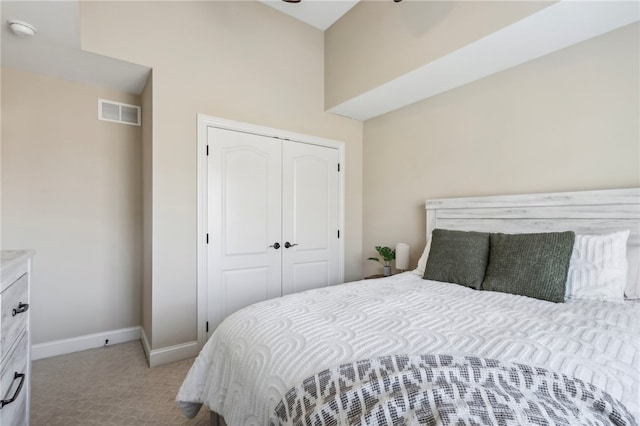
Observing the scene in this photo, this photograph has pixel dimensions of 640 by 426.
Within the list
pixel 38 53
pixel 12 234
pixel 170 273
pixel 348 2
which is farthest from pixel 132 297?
pixel 348 2

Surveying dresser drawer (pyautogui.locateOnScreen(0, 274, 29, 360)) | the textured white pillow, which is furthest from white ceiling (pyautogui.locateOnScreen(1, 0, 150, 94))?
the textured white pillow

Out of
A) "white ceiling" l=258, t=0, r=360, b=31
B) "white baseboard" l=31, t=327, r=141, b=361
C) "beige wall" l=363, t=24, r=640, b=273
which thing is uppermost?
"white ceiling" l=258, t=0, r=360, b=31

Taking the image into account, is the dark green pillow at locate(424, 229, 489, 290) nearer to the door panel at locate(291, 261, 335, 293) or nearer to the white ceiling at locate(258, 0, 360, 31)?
the door panel at locate(291, 261, 335, 293)

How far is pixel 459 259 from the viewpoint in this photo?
2102mm

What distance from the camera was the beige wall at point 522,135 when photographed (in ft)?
6.14

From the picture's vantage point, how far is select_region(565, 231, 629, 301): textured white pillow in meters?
1.63

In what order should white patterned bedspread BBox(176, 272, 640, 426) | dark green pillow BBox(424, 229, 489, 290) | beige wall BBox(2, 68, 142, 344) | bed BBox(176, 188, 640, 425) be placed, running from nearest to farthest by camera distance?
bed BBox(176, 188, 640, 425), white patterned bedspread BBox(176, 272, 640, 426), dark green pillow BBox(424, 229, 489, 290), beige wall BBox(2, 68, 142, 344)

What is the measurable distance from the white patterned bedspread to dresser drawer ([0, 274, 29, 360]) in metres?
0.69

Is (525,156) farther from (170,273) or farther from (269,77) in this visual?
(170,273)

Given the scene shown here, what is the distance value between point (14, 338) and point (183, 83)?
7.00ft

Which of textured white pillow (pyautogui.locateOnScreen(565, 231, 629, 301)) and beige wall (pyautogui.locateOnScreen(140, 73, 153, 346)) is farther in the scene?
beige wall (pyautogui.locateOnScreen(140, 73, 153, 346))

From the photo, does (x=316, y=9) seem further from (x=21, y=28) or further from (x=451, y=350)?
(x=451, y=350)

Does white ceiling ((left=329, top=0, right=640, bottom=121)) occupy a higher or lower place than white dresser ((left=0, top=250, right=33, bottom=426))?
higher

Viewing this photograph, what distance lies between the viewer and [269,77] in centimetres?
302
